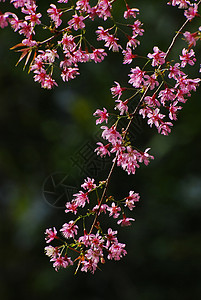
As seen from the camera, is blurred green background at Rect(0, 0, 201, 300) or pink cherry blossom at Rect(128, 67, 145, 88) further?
blurred green background at Rect(0, 0, 201, 300)

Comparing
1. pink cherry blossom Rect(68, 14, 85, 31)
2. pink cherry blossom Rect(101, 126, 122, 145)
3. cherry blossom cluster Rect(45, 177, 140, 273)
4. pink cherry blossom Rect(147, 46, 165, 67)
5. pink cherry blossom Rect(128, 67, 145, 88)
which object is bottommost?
cherry blossom cluster Rect(45, 177, 140, 273)

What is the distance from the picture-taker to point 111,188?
3.74m

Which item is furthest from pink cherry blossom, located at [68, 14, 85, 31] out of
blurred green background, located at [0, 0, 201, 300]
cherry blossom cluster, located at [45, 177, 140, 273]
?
blurred green background, located at [0, 0, 201, 300]

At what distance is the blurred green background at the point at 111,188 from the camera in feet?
12.5

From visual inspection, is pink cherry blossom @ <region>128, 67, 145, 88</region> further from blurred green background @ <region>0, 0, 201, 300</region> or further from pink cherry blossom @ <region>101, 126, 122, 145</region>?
blurred green background @ <region>0, 0, 201, 300</region>

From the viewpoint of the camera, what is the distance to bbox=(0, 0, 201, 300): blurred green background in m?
3.81

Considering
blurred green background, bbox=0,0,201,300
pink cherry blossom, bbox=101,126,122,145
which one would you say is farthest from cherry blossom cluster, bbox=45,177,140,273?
blurred green background, bbox=0,0,201,300

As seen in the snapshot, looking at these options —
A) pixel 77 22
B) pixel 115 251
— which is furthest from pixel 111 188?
pixel 77 22

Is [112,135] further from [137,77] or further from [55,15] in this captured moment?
[55,15]

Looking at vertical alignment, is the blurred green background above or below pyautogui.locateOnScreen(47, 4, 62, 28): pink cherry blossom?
above

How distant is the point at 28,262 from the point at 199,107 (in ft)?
6.32

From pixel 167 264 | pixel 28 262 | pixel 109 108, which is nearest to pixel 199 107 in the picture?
pixel 109 108

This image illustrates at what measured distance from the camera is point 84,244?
42.5 inches

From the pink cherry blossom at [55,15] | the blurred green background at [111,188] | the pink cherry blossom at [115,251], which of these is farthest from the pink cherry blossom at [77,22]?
the blurred green background at [111,188]
